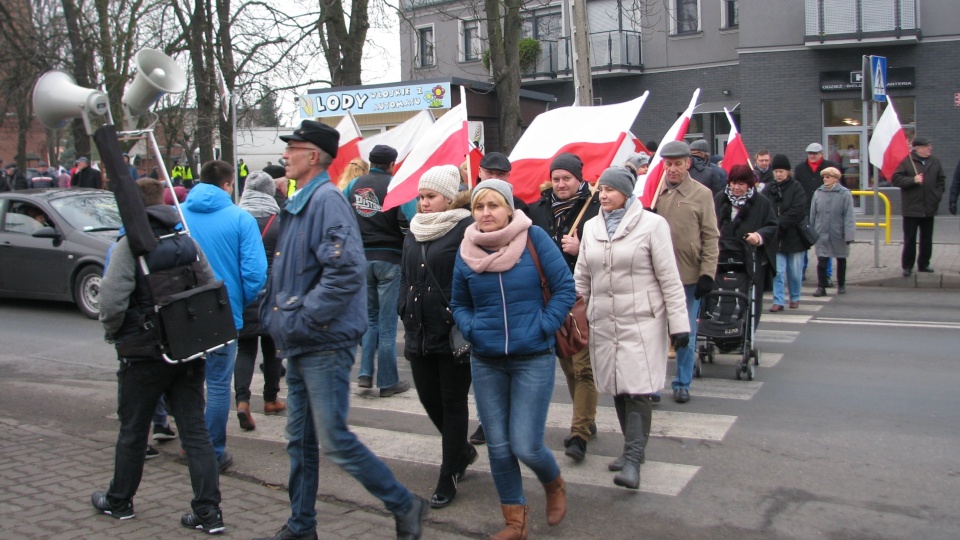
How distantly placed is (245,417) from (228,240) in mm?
1445

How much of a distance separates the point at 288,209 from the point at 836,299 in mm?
9680

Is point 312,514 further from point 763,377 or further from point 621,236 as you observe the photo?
point 763,377

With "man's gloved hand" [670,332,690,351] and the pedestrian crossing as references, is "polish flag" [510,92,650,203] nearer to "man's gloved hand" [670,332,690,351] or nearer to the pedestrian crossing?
the pedestrian crossing

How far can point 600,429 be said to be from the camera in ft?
21.1

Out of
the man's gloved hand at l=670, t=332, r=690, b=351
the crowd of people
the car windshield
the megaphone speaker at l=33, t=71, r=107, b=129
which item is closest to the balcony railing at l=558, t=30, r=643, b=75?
the car windshield

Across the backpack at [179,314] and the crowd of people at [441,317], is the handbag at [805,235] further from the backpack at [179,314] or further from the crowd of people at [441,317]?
the backpack at [179,314]

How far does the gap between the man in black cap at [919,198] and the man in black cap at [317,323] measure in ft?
35.2

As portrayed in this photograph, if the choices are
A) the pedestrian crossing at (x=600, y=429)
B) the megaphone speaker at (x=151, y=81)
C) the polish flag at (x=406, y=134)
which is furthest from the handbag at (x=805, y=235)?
the megaphone speaker at (x=151, y=81)

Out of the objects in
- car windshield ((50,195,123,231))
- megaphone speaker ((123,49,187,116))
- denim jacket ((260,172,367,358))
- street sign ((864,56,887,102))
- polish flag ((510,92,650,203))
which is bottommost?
denim jacket ((260,172,367,358))

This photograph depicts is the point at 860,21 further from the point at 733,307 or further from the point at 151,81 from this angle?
the point at 151,81

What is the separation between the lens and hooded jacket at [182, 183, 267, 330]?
5941 millimetres

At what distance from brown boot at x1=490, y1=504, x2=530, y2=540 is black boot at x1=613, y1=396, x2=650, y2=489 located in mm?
858

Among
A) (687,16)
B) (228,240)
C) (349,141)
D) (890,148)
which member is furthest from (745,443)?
(687,16)

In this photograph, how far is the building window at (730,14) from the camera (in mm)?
28688
